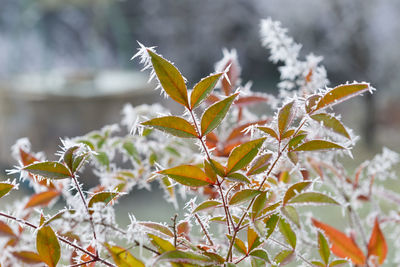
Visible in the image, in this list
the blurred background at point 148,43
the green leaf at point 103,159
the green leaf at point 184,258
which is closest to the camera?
the green leaf at point 184,258

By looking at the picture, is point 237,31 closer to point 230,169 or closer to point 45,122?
point 45,122

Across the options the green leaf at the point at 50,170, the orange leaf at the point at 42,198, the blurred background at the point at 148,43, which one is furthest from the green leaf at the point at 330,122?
the blurred background at the point at 148,43

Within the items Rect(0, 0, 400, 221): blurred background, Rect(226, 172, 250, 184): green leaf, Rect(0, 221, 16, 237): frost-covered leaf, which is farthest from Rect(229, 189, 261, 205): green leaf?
Rect(0, 0, 400, 221): blurred background

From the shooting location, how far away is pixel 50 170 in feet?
0.65

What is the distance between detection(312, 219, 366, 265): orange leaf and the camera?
32 centimetres

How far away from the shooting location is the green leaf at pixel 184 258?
0.55 feet

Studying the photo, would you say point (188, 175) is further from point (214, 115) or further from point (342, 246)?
point (342, 246)

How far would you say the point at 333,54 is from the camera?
132 inches

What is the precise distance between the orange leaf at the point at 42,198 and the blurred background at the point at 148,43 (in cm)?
187

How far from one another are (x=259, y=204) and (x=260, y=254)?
2cm

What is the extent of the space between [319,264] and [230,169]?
77mm

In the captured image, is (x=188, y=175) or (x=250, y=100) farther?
(x=250, y=100)

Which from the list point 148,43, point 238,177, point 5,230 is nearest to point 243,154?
point 238,177

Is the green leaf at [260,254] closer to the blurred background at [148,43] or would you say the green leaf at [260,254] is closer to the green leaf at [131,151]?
the green leaf at [131,151]
